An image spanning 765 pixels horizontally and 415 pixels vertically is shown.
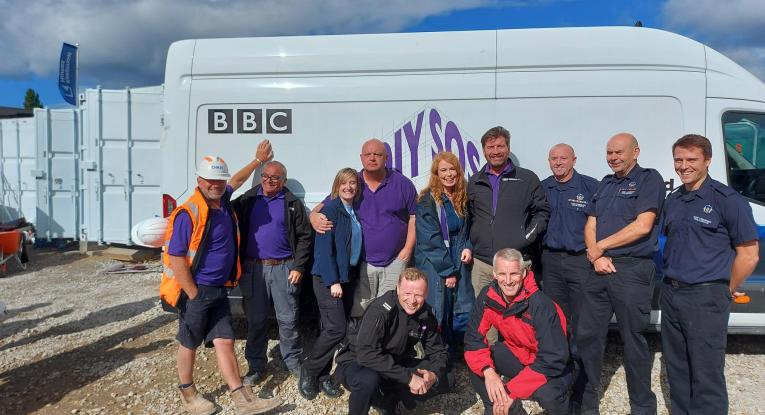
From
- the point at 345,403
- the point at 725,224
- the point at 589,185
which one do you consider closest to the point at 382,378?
the point at 345,403

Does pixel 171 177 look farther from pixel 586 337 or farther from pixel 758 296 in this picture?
pixel 758 296

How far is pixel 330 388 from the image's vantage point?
3.38m

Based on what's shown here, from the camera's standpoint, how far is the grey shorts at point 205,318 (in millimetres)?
3012

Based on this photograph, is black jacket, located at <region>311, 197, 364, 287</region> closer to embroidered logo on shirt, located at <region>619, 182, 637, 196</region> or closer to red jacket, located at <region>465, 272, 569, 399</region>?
red jacket, located at <region>465, 272, 569, 399</region>

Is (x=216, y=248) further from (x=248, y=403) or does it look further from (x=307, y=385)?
(x=307, y=385)

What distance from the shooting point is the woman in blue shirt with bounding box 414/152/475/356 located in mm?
3223

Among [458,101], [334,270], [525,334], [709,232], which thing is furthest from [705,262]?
[334,270]

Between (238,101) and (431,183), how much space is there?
1.83 m

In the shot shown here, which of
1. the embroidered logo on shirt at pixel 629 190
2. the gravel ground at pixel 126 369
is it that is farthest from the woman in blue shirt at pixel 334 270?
the embroidered logo on shirt at pixel 629 190

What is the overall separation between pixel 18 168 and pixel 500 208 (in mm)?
10185

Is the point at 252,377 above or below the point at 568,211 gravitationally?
below

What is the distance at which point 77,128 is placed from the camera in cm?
893

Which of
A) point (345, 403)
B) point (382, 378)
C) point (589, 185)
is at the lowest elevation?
point (345, 403)

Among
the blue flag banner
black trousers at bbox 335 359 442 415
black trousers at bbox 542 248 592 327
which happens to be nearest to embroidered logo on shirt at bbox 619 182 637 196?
black trousers at bbox 542 248 592 327
